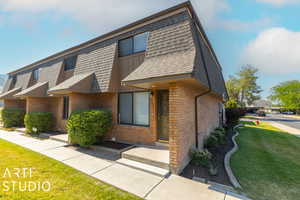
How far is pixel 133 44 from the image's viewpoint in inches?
273

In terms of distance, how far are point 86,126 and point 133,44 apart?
4876 millimetres

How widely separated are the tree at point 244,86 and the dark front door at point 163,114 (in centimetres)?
3937

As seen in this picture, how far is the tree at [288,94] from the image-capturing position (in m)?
48.2

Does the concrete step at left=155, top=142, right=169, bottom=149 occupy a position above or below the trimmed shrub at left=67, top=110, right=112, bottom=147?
below

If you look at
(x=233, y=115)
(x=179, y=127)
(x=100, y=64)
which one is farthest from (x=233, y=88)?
(x=179, y=127)

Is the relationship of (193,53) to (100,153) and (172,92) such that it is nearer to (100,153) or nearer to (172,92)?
(172,92)

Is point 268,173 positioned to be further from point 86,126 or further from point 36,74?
point 36,74

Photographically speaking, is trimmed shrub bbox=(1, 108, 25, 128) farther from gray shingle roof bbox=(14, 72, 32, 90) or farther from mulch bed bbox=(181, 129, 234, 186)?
mulch bed bbox=(181, 129, 234, 186)

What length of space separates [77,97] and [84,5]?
536 centimetres

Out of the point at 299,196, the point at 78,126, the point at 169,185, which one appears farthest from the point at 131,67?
the point at 299,196

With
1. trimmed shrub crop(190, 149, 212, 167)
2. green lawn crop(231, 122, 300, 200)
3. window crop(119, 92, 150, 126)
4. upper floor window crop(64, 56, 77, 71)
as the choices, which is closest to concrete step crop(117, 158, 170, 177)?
trimmed shrub crop(190, 149, 212, 167)

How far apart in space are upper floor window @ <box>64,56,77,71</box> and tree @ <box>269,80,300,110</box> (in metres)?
71.3

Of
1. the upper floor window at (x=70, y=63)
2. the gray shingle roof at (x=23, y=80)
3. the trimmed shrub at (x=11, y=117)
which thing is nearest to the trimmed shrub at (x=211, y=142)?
the upper floor window at (x=70, y=63)

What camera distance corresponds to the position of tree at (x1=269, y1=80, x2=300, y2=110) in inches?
1897
